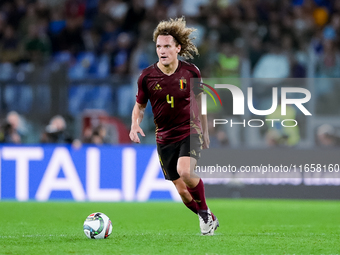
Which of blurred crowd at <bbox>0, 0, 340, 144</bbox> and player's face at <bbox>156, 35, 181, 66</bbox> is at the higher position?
blurred crowd at <bbox>0, 0, 340, 144</bbox>

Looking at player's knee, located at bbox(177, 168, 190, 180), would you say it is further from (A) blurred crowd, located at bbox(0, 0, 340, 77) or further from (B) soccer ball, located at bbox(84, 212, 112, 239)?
(A) blurred crowd, located at bbox(0, 0, 340, 77)

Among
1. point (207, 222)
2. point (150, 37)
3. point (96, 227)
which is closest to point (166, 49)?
point (207, 222)

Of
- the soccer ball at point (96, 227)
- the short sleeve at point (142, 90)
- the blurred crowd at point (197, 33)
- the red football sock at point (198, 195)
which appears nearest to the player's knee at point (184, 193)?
the red football sock at point (198, 195)

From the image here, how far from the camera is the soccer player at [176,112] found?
6.20 m

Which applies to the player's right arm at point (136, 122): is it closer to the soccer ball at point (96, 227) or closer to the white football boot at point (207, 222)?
the soccer ball at point (96, 227)

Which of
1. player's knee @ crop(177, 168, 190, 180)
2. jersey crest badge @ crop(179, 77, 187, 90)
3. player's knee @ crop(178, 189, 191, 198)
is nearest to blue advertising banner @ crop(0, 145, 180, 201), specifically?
player's knee @ crop(178, 189, 191, 198)

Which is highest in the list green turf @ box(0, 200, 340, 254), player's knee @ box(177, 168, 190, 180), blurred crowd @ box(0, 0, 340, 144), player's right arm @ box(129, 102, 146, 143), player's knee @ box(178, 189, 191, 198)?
blurred crowd @ box(0, 0, 340, 144)

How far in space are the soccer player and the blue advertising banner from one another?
4712 mm

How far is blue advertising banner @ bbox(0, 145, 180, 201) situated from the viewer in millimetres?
11023

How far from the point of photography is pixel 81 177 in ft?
36.2

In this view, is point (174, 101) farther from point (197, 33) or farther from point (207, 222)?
point (197, 33)

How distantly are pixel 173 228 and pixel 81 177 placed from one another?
163 inches

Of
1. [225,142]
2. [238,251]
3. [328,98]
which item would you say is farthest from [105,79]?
[238,251]

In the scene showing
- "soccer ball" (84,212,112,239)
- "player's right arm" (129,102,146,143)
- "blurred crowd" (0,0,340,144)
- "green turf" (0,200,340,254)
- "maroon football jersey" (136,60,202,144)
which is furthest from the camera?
"blurred crowd" (0,0,340,144)
